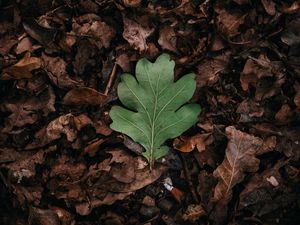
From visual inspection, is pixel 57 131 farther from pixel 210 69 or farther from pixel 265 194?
pixel 265 194

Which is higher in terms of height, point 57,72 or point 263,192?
point 57,72

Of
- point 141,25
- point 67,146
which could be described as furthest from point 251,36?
point 67,146

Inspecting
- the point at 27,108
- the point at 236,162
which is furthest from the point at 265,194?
the point at 27,108

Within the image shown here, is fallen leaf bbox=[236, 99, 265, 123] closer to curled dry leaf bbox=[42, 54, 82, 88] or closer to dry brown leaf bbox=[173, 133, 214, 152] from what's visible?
dry brown leaf bbox=[173, 133, 214, 152]

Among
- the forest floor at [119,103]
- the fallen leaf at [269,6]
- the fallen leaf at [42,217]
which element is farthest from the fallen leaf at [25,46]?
the fallen leaf at [269,6]

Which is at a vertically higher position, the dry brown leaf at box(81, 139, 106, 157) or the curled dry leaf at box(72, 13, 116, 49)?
the curled dry leaf at box(72, 13, 116, 49)

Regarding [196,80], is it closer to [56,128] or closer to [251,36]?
[251,36]

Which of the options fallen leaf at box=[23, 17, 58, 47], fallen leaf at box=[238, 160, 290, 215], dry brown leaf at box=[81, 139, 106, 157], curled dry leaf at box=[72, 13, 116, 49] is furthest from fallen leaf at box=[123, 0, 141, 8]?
fallen leaf at box=[238, 160, 290, 215]
